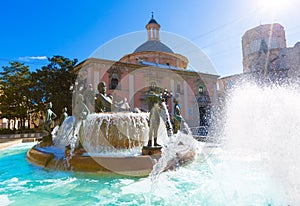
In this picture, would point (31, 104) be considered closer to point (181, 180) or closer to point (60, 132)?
point (60, 132)

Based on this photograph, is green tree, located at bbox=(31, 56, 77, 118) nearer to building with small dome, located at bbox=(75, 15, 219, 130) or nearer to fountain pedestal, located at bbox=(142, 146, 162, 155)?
building with small dome, located at bbox=(75, 15, 219, 130)

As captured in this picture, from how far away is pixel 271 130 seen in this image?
12.3ft

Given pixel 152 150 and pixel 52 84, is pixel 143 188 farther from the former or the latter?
pixel 52 84

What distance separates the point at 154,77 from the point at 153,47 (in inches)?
244

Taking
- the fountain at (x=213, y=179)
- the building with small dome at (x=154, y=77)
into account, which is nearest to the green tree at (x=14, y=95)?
the building with small dome at (x=154, y=77)

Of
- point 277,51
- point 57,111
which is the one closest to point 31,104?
point 57,111

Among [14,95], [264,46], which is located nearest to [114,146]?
[14,95]

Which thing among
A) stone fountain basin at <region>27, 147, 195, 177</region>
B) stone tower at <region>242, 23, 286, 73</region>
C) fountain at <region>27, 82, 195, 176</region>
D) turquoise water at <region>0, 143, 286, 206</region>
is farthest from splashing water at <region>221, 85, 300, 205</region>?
stone tower at <region>242, 23, 286, 73</region>

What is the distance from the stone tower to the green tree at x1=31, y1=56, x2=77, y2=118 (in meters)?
28.3

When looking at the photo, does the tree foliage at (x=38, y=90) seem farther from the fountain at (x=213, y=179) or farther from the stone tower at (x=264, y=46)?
the stone tower at (x=264, y=46)

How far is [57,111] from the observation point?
17562 millimetres

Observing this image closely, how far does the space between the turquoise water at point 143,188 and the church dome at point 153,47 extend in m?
24.5

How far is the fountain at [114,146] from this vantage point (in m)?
4.01

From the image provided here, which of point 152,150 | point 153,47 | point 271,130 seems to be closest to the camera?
point 271,130
